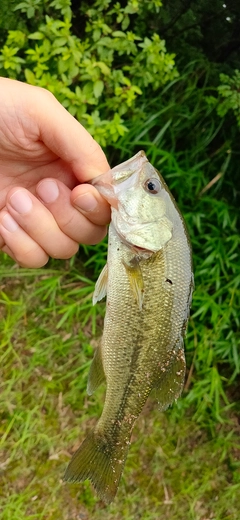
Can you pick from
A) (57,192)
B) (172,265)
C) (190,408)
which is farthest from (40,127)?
(190,408)

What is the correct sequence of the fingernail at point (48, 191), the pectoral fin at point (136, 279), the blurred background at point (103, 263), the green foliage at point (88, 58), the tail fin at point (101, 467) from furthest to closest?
the blurred background at point (103, 263) → the green foliage at point (88, 58) → the tail fin at point (101, 467) → the fingernail at point (48, 191) → the pectoral fin at point (136, 279)

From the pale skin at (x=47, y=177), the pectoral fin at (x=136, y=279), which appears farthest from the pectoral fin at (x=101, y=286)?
the pale skin at (x=47, y=177)

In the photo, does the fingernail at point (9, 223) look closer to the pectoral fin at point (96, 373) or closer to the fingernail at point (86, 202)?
the fingernail at point (86, 202)

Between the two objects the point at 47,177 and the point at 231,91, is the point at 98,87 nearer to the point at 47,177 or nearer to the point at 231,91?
the point at 231,91

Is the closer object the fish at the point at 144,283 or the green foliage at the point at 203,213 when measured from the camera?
the fish at the point at 144,283

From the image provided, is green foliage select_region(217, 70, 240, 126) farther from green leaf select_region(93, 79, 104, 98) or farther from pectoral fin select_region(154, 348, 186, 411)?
pectoral fin select_region(154, 348, 186, 411)

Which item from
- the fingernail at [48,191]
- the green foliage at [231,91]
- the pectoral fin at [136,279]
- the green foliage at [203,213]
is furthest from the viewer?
the green foliage at [203,213]

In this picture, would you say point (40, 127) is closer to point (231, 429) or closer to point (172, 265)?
point (172, 265)
